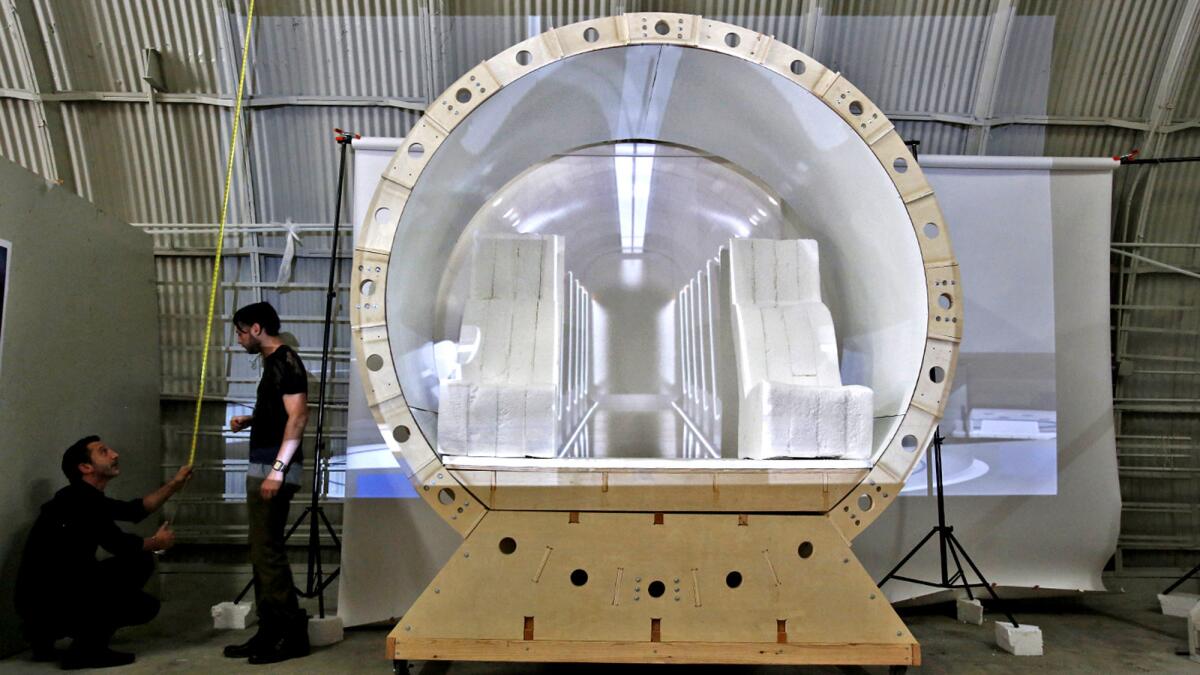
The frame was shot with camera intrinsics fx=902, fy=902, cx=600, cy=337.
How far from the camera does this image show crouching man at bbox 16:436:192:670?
10.1 feet

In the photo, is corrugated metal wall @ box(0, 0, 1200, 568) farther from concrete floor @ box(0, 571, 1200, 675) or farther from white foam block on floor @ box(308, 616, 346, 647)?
white foam block on floor @ box(308, 616, 346, 647)

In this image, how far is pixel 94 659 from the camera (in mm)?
3100

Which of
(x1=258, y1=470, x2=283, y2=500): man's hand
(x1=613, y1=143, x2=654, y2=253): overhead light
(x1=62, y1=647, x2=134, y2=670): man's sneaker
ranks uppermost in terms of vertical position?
(x1=613, y1=143, x2=654, y2=253): overhead light

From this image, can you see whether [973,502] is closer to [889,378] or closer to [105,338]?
[889,378]

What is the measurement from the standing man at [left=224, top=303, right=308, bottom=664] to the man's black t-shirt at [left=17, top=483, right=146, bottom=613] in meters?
0.47

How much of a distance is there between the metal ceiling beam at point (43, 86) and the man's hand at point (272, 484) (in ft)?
6.11

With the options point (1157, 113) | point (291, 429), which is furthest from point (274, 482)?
point (1157, 113)

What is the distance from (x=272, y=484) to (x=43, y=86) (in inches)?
92.2

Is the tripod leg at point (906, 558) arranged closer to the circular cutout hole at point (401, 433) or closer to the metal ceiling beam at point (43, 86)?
the circular cutout hole at point (401, 433)

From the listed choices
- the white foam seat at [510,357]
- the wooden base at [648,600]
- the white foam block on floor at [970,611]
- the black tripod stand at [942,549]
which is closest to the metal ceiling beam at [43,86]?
the white foam seat at [510,357]

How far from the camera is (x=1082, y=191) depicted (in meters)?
4.09

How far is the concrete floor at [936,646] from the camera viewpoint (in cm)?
312

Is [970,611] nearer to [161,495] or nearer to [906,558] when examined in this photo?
[906,558]

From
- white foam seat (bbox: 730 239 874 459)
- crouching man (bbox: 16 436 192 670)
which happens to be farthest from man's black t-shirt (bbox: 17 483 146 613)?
white foam seat (bbox: 730 239 874 459)
